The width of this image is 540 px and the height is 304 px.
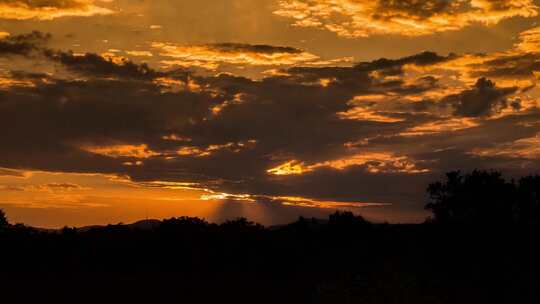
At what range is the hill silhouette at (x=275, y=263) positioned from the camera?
108ft

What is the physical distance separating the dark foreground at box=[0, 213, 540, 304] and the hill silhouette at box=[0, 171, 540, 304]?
0.05 m

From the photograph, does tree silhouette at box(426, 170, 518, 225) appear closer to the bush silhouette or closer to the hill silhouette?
the bush silhouette

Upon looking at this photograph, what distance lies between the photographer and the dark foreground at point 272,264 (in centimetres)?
3297

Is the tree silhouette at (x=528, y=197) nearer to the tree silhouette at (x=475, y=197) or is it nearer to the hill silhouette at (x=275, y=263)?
the tree silhouette at (x=475, y=197)

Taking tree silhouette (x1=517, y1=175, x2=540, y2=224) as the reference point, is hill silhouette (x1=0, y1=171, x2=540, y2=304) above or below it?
below

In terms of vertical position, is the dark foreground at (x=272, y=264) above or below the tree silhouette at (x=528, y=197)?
below

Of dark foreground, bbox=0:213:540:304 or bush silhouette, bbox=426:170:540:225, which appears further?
bush silhouette, bbox=426:170:540:225

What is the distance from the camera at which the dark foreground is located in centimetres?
3297

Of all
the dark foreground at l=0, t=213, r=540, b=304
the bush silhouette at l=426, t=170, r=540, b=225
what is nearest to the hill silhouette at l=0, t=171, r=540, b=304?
the dark foreground at l=0, t=213, r=540, b=304

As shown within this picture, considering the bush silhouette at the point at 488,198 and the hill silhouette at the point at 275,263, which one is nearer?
the hill silhouette at the point at 275,263

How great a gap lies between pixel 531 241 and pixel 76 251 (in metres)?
23.7

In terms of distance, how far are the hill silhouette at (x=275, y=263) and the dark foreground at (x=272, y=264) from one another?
55 millimetres

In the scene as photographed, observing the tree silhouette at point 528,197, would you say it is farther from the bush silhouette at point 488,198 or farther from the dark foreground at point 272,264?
the dark foreground at point 272,264

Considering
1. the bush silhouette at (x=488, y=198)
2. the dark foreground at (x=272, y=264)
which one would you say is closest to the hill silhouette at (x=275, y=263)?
the dark foreground at (x=272, y=264)
